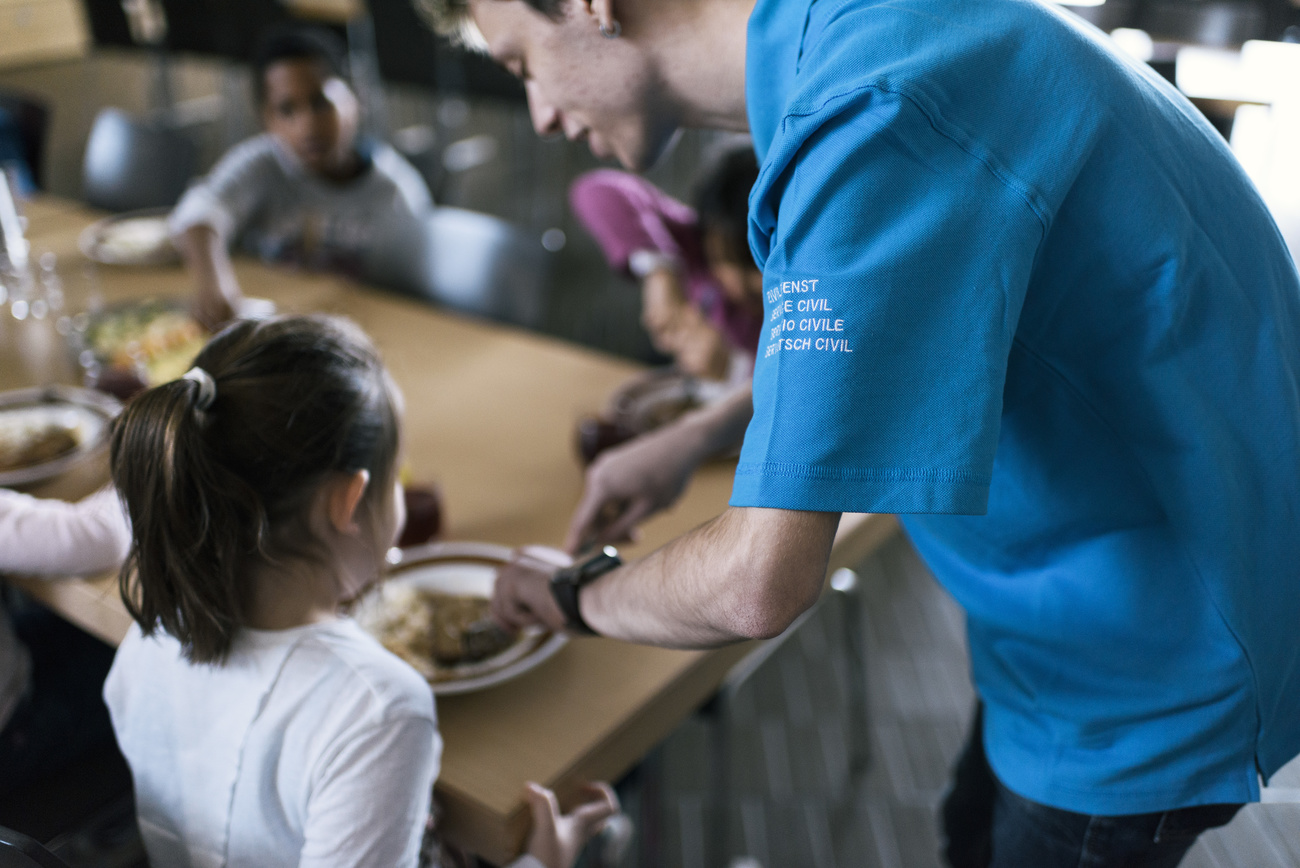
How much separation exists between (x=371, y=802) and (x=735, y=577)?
42cm

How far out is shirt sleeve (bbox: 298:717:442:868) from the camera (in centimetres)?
88

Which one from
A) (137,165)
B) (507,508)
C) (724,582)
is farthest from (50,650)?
(137,165)

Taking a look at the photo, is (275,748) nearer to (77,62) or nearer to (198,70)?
(198,70)

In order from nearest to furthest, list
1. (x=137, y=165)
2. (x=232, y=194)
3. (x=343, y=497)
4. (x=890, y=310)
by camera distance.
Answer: (x=890, y=310)
(x=343, y=497)
(x=232, y=194)
(x=137, y=165)

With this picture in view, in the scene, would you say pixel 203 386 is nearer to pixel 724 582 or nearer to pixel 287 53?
pixel 724 582

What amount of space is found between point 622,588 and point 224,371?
41cm

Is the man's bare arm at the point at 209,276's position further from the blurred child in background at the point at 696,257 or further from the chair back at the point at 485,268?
the blurred child in background at the point at 696,257

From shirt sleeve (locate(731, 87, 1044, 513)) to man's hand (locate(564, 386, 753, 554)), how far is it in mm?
518

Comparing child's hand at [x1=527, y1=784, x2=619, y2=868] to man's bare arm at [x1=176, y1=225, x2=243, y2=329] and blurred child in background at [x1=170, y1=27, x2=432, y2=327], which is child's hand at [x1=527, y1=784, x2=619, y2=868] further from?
blurred child in background at [x1=170, y1=27, x2=432, y2=327]

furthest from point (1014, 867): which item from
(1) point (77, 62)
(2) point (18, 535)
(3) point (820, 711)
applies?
(1) point (77, 62)

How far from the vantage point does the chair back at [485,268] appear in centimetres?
221

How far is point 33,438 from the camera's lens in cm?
145

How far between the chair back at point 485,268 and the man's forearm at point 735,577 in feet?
4.86

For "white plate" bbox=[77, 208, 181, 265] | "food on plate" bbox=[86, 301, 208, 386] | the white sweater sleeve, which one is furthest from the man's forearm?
"white plate" bbox=[77, 208, 181, 265]
